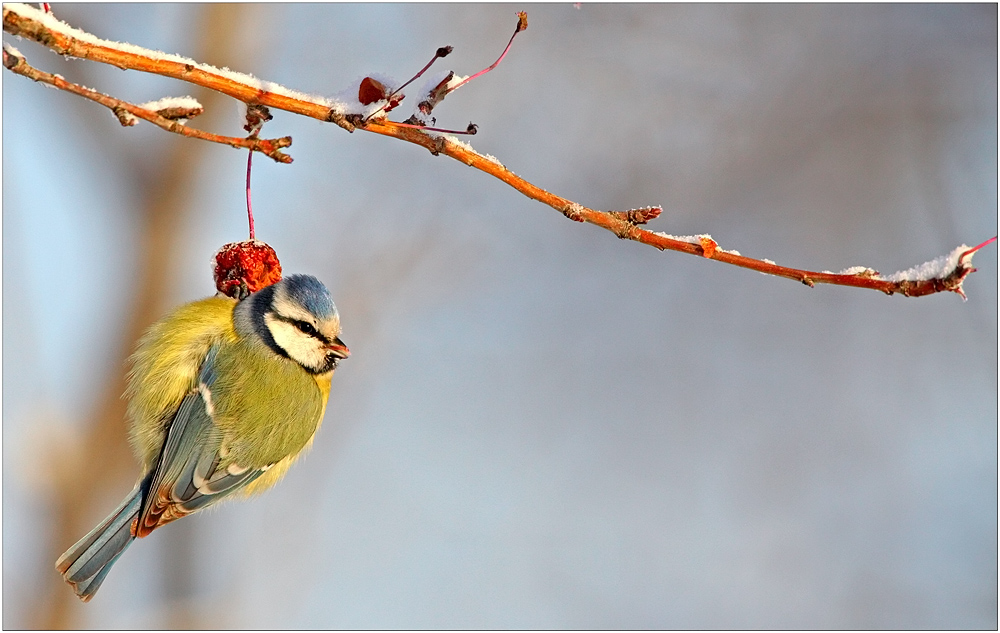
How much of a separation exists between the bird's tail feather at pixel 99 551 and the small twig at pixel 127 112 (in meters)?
1.07

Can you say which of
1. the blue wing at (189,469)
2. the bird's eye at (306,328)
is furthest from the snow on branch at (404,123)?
the blue wing at (189,469)

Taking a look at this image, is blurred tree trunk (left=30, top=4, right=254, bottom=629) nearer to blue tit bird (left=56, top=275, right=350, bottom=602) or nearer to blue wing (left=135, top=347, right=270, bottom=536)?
blue tit bird (left=56, top=275, right=350, bottom=602)

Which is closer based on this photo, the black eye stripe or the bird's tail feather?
the black eye stripe

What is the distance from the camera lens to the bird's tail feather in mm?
1989

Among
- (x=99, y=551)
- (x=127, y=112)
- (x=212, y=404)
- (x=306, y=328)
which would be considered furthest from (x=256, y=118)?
(x=99, y=551)

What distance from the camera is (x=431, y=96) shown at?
1.49 meters

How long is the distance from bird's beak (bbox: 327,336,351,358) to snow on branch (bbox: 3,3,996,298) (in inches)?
20.0

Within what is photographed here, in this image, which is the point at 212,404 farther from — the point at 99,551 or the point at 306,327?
the point at 99,551

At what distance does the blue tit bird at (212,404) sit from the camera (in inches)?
76.2

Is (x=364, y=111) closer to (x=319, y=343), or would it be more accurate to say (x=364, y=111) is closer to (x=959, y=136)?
(x=319, y=343)

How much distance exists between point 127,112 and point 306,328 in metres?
0.67

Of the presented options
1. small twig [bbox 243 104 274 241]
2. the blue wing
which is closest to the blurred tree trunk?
the blue wing

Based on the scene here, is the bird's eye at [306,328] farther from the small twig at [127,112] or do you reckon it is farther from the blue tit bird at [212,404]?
the small twig at [127,112]

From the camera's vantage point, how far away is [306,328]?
190 centimetres
